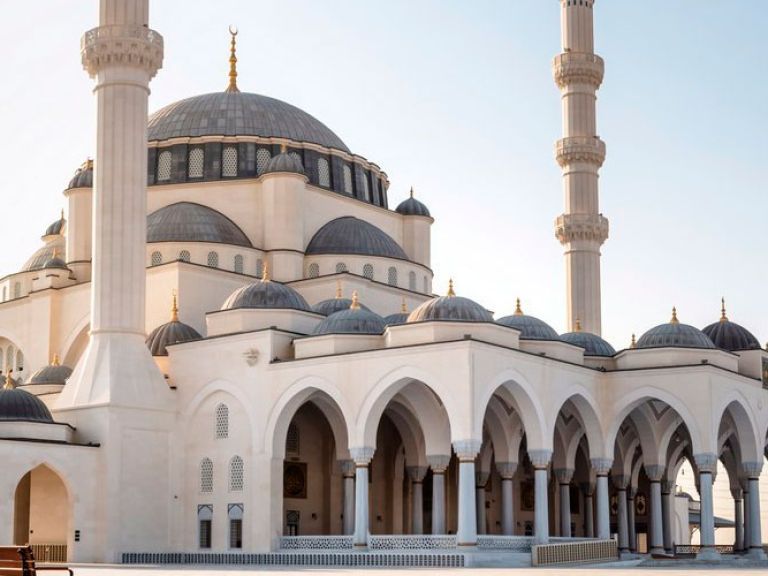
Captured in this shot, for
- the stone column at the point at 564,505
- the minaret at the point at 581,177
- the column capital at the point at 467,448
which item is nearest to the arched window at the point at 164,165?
the minaret at the point at 581,177

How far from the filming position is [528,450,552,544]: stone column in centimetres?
2795

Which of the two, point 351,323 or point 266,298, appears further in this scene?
point 266,298

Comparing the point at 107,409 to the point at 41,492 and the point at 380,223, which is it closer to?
the point at 41,492

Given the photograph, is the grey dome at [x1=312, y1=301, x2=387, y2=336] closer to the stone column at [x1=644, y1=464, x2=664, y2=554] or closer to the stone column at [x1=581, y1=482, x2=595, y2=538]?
the stone column at [x1=581, y1=482, x2=595, y2=538]

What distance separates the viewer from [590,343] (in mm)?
34094

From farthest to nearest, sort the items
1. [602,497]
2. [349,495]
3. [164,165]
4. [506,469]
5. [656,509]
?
1. [164,165]
2. [656,509]
3. [506,469]
4. [602,497]
5. [349,495]

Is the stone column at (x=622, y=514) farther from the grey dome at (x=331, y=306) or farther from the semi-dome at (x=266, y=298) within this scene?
the semi-dome at (x=266, y=298)

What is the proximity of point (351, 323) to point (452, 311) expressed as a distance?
2608 millimetres

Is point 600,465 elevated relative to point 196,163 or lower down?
lower down

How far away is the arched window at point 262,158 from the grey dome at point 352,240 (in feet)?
8.30

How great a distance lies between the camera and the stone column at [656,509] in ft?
109

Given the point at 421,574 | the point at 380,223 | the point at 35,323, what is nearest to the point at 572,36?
the point at 380,223

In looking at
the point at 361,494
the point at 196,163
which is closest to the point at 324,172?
the point at 196,163

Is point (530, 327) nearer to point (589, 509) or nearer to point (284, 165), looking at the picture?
point (589, 509)
